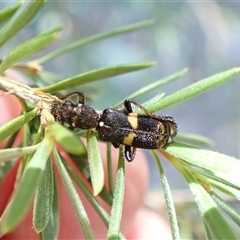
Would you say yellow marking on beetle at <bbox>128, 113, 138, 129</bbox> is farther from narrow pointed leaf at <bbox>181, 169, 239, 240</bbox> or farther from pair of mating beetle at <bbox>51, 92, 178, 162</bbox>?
narrow pointed leaf at <bbox>181, 169, 239, 240</bbox>

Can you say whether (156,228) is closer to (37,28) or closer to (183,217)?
(183,217)

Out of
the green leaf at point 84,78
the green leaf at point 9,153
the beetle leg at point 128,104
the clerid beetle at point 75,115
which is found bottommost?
the green leaf at point 9,153

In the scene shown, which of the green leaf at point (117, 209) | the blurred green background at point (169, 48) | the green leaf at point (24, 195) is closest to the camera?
the green leaf at point (24, 195)

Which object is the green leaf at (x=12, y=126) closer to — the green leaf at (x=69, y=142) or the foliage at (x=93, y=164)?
the foliage at (x=93, y=164)

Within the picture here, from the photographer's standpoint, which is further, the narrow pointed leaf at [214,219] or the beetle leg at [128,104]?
the beetle leg at [128,104]

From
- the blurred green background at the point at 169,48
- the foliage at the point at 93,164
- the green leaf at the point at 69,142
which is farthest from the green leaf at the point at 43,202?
the blurred green background at the point at 169,48

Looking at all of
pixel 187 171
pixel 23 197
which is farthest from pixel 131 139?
pixel 23 197

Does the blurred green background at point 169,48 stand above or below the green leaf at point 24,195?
above

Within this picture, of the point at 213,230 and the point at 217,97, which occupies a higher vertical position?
the point at 217,97
